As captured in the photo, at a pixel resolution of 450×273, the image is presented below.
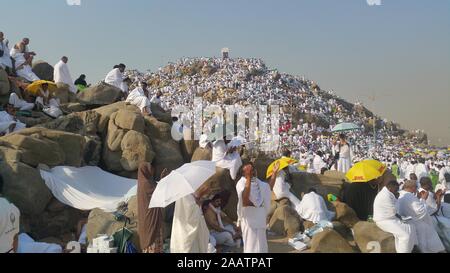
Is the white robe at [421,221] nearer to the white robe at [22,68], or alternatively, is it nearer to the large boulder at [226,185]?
the large boulder at [226,185]

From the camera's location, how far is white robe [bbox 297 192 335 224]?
8.74 metres

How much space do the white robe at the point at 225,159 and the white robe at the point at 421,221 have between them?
12.7 feet

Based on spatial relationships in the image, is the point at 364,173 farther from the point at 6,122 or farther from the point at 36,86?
the point at 36,86

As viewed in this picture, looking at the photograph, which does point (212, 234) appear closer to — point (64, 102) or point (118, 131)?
point (118, 131)

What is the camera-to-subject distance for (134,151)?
10719 mm

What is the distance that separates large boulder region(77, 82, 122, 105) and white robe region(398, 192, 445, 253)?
9502mm

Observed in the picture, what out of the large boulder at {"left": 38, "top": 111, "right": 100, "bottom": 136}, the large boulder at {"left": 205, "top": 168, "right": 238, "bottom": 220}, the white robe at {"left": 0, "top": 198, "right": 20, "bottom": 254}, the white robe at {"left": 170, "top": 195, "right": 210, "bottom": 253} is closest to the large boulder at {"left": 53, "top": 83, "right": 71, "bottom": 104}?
the large boulder at {"left": 38, "top": 111, "right": 100, "bottom": 136}

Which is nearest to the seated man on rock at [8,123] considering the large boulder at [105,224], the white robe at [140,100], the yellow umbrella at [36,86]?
the yellow umbrella at [36,86]

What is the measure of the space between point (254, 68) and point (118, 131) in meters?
59.0

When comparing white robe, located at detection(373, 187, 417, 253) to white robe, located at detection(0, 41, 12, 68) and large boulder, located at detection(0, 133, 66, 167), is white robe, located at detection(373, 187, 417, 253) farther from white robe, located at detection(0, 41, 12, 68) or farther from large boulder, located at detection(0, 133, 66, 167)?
white robe, located at detection(0, 41, 12, 68)

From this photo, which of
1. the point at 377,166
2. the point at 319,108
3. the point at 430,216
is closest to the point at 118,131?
the point at 377,166

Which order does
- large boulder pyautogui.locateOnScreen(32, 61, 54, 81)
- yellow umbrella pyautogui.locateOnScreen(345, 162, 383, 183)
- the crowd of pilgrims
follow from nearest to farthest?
the crowd of pilgrims → yellow umbrella pyautogui.locateOnScreen(345, 162, 383, 183) → large boulder pyautogui.locateOnScreen(32, 61, 54, 81)

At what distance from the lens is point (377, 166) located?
8695 mm

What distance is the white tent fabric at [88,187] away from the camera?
8961 millimetres
